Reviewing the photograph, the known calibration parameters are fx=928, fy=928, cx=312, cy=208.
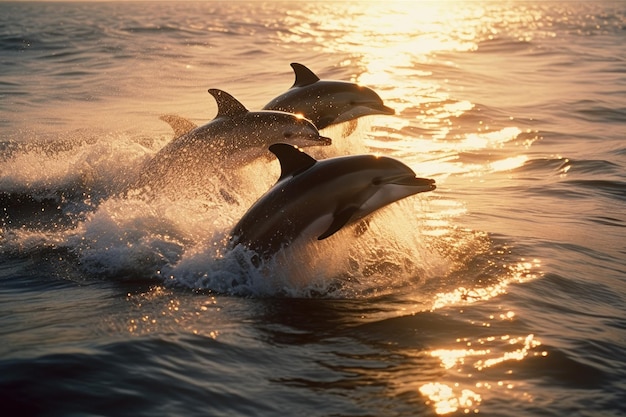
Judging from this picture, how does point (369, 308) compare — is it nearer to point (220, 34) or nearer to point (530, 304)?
point (530, 304)

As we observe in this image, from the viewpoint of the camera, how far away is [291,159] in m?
8.25

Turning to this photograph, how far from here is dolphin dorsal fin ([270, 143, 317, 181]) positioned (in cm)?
815

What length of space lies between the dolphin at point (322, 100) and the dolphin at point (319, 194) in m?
4.01

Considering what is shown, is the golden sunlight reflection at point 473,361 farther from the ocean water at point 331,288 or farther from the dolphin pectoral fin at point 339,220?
the dolphin pectoral fin at point 339,220

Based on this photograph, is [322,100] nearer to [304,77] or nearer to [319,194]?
[304,77]

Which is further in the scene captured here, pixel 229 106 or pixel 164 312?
pixel 229 106

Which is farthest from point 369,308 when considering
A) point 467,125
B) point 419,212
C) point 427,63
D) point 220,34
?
point 220,34

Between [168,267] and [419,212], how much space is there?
3.73 metres

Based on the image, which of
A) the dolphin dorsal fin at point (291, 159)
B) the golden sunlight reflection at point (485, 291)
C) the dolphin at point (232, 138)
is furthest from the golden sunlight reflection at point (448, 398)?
the dolphin at point (232, 138)

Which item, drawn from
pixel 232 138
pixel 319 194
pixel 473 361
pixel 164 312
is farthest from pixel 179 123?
pixel 473 361

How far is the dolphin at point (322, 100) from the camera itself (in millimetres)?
12352

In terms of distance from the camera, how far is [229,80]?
27.0 meters

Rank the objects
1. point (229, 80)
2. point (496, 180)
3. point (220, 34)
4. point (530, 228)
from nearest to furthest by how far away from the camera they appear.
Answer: point (530, 228)
point (496, 180)
point (229, 80)
point (220, 34)

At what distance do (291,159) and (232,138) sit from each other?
317 centimetres
